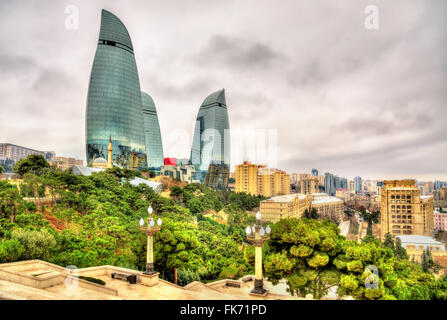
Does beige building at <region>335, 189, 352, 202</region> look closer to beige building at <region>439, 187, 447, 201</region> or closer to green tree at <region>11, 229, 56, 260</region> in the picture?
beige building at <region>439, 187, 447, 201</region>

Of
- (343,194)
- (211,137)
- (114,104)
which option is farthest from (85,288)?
(114,104)

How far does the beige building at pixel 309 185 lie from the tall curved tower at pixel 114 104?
1622 centimetres

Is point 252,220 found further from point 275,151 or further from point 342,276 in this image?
point 342,276

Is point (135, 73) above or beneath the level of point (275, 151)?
above

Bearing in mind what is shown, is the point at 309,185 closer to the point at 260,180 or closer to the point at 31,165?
the point at 260,180

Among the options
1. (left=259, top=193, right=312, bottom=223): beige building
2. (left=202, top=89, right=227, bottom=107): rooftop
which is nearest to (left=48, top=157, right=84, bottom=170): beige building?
(left=259, top=193, right=312, bottom=223): beige building

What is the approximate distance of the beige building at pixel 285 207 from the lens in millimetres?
13484

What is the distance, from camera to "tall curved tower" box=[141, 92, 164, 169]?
106 feet

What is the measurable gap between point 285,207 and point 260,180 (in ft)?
17.6

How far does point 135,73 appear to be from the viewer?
26.1m

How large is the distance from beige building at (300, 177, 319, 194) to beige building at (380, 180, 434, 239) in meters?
3.14
